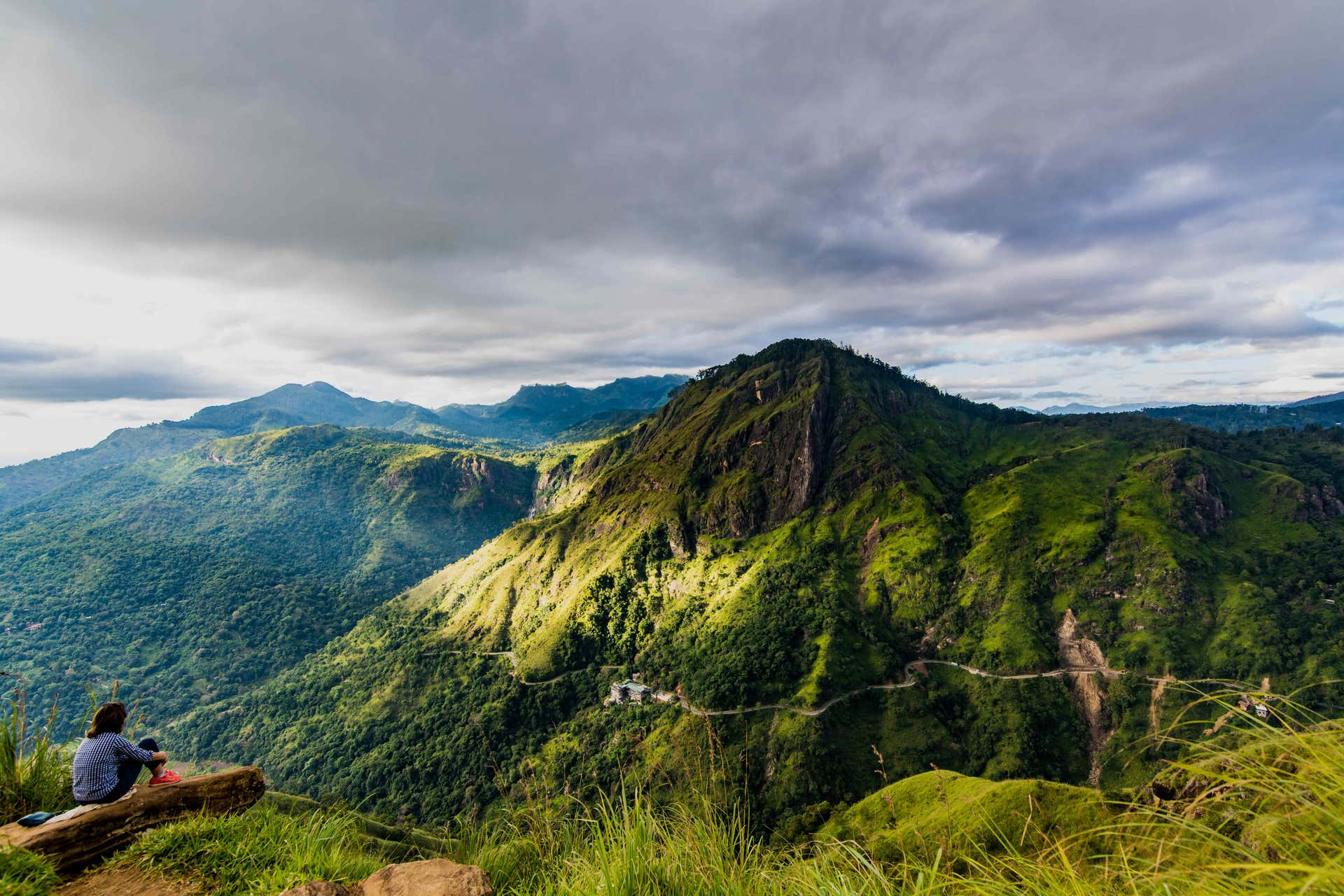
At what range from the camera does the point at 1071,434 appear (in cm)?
16138

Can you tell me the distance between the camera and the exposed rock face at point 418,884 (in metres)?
6.83

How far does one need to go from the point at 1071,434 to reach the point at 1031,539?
7153 cm

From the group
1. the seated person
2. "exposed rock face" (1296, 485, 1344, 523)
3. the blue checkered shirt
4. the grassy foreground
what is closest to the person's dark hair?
the seated person

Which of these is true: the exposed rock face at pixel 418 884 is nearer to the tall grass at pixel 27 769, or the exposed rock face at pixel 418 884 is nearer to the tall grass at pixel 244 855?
the tall grass at pixel 244 855

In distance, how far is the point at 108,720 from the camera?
9484mm

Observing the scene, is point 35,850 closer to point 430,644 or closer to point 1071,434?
point 430,644

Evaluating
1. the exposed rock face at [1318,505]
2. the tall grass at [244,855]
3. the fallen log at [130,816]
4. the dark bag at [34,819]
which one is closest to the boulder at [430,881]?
the tall grass at [244,855]

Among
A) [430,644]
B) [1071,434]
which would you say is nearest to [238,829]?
[430,644]

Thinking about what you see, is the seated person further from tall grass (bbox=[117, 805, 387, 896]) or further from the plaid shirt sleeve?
tall grass (bbox=[117, 805, 387, 896])

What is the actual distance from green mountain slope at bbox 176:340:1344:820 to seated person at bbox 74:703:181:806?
2259 inches

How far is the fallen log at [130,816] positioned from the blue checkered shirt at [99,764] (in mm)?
419

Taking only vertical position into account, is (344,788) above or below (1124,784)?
below

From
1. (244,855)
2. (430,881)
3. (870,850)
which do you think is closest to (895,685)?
(870,850)

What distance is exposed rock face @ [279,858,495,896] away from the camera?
6.83 meters
